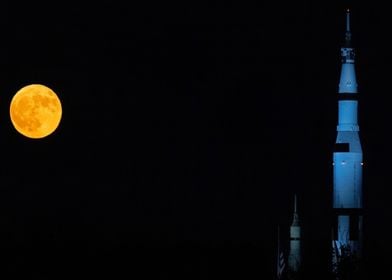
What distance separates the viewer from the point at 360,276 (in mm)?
61094

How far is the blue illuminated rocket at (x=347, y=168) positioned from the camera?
126062mm

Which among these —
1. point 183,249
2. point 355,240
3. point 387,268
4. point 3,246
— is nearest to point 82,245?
point 3,246

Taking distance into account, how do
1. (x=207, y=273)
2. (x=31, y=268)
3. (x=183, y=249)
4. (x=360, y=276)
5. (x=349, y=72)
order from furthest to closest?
(x=349, y=72), (x=183, y=249), (x=207, y=273), (x=31, y=268), (x=360, y=276)

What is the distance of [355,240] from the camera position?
13062 cm

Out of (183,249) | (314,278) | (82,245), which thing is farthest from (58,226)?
(314,278)

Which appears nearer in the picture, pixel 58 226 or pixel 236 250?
pixel 58 226

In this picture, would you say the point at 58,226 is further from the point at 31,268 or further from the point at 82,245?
the point at 31,268

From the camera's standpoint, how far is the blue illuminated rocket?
126 m

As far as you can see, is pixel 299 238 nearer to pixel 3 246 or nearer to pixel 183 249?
pixel 183 249

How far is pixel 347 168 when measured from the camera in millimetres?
127562

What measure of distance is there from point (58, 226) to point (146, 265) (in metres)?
6.24

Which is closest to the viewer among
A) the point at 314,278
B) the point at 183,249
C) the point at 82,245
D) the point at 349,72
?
the point at 314,278

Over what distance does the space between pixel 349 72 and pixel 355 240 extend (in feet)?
52.8

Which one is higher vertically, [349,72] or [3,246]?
[349,72]
